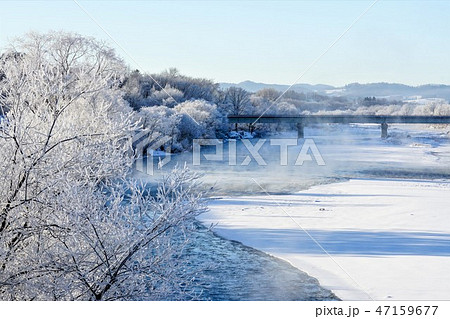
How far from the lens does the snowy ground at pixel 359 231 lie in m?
7.23

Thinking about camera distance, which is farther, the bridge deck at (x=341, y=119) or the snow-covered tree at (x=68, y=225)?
the bridge deck at (x=341, y=119)

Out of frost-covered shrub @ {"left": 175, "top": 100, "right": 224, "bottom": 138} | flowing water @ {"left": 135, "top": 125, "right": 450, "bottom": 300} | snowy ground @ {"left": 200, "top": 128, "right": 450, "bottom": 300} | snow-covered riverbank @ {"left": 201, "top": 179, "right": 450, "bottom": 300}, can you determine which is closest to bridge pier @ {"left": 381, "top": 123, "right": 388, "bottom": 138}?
flowing water @ {"left": 135, "top": 125, "right": 450, "bottom": 300}

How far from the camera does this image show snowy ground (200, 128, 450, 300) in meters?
7.23

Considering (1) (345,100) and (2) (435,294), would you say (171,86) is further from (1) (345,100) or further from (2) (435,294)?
(2) (435,294)

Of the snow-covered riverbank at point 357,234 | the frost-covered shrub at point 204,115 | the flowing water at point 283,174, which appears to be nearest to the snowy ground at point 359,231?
the snow-covered riverbank at point 357,234

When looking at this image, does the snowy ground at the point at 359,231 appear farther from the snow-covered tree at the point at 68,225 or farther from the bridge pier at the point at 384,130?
the bridge pier at the point at 384,130

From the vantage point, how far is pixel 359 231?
9.92 meters

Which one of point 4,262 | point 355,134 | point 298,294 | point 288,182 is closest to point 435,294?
point 298,294

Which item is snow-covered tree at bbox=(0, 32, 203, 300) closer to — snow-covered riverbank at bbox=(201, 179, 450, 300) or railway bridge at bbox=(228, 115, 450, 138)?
snow-covered riverbank at bbox=(201, 179, 450, 300)
